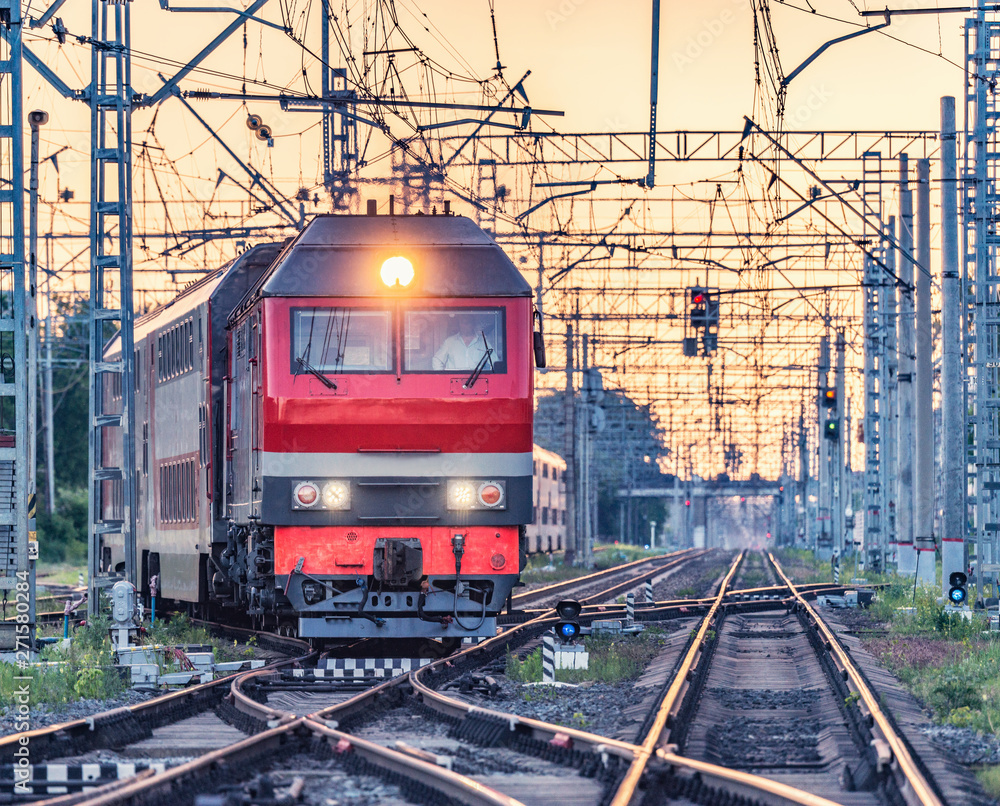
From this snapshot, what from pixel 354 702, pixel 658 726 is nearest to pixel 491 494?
pixel 354 702

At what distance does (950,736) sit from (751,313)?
3951cm

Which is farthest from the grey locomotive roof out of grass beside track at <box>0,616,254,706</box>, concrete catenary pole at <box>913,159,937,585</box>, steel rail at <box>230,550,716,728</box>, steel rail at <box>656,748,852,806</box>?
concrete catenary pole at <box>913,159,937,585</box>

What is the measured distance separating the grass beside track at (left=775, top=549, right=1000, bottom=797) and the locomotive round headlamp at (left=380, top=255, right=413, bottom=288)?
5957 millimetres

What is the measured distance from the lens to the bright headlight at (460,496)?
579 inches

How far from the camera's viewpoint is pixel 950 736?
10984 mm

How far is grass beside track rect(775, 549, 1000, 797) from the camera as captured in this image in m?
11.8

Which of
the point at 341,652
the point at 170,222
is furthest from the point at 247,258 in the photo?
the point at 170,222

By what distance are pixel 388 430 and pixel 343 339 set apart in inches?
38.5

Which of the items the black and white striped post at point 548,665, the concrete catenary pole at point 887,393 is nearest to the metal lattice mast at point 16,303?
the black and white striped post at point 548,665

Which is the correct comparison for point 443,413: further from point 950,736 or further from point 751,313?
point 751,313

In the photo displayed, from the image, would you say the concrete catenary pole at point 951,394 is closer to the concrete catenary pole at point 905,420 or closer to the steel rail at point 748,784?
the concrete catenary pole at point 905,420

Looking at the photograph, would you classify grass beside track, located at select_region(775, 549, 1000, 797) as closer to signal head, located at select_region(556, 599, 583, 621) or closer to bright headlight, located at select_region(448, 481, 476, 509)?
signal head, located at select_region(556, 599, 583, 621)

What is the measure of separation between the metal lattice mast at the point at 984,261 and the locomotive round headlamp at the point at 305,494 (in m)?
12.8

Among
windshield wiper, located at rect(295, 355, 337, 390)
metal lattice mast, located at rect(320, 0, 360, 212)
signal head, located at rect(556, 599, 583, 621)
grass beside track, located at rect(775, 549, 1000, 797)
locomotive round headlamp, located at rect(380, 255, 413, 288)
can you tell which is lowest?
grass beside track, located at rect(775, 549, 1000, 797)
